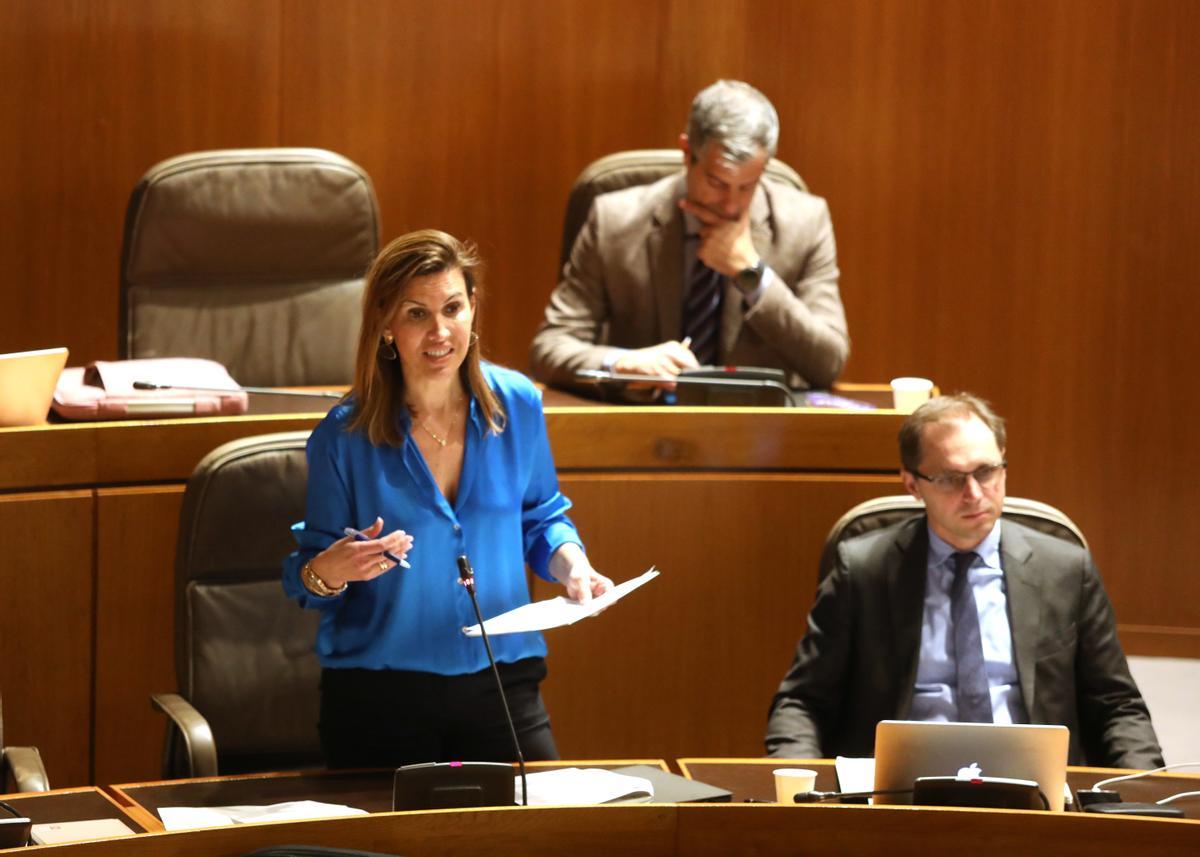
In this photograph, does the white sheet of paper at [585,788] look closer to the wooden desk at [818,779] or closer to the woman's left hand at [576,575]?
the wooden desk at [818,779]

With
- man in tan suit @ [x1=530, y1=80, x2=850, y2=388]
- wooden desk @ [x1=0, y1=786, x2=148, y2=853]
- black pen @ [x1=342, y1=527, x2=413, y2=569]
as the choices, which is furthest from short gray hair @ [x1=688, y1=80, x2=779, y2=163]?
wooden desk @ [x1=0, y1=786, x2=148, y2=853]

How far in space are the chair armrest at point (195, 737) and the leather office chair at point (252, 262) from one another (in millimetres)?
1310

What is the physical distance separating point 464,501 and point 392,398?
19cm

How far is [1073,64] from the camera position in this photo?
480 cm

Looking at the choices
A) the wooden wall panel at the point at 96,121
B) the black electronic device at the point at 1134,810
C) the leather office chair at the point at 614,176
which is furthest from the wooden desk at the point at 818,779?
the wooden wall panel at the point at 96,121

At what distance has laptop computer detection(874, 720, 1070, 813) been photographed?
232 centimetres

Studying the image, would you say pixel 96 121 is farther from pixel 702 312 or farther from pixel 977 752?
pixel 977 752

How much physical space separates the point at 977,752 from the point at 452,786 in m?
0.65

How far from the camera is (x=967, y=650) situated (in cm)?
301

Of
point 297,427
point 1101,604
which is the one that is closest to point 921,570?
point 1101,604

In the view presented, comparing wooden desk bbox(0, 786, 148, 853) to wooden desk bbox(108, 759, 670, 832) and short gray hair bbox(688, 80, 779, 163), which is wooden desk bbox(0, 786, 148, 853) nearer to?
wooden desk bbox(108, 759, 670, 832)

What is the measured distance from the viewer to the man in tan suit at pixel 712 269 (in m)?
3.90

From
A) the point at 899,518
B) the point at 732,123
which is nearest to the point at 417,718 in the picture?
the point at 899,518

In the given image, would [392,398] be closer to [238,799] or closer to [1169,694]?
[238,799]
